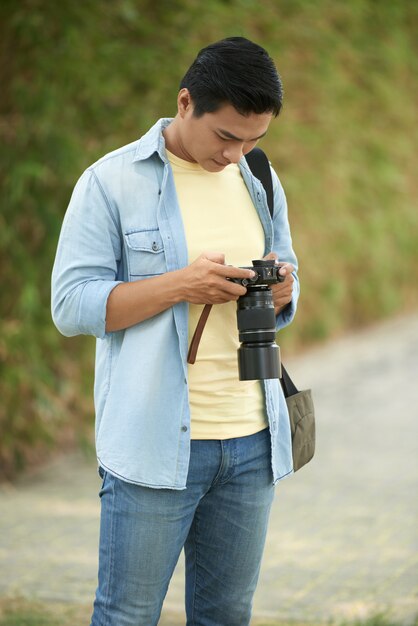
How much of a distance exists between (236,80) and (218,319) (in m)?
0.53

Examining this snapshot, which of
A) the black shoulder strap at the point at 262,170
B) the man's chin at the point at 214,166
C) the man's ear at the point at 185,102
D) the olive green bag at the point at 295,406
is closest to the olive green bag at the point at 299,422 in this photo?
the olive green bag at the point at 295,406

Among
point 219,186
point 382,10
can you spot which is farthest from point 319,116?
point 219,186

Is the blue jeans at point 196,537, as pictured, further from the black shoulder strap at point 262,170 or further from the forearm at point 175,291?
the black shoulder strap at point 262,170

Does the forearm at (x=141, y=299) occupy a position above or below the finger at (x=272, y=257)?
below

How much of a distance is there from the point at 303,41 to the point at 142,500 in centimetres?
701

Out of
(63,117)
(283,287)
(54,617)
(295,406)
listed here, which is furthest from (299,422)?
(63,117)

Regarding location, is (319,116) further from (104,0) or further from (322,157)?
(104,0)

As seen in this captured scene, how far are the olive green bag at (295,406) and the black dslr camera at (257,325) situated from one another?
270 millimetres

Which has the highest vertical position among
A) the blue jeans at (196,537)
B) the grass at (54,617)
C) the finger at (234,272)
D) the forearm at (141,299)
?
the finger at (234,272)

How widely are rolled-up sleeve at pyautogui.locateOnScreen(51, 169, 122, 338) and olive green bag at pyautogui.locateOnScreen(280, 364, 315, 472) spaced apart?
0.55 metres

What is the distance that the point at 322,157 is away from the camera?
10188 millimetres

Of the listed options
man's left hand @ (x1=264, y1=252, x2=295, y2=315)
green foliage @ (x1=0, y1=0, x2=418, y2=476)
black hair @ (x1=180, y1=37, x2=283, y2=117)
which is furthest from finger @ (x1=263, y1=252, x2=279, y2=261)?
green foliage @ (x1=0, y1=0, x2=418, y2=476)

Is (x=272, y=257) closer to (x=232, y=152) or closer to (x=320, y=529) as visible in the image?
(x=232, y=152)

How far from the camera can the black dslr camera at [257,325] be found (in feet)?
7.93
